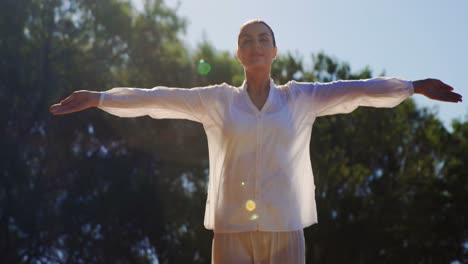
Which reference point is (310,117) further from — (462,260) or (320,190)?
(462,260)

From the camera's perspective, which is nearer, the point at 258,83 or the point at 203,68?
the point at 258,83

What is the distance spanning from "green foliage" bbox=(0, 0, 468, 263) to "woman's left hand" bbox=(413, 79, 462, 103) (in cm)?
1894

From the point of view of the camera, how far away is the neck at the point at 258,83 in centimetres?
387

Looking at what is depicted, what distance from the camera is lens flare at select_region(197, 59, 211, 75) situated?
25203 mm

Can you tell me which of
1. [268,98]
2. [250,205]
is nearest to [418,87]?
[268,98]

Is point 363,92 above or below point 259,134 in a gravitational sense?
above

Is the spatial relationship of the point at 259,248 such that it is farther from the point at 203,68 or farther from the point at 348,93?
the point at 203,68

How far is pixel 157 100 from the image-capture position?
12.4 ft

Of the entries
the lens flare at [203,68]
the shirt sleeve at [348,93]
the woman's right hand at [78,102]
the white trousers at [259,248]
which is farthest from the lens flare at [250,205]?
the lens flare at [203,68]

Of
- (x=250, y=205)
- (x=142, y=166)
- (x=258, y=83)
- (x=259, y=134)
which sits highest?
(x=258, y=83)

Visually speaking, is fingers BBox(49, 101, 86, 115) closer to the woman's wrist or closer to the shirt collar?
the shirt collar

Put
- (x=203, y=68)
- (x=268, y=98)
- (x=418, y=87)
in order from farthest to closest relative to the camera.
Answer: (x=203, y=68)
(x=418, y=87)
(x=268, y=98)

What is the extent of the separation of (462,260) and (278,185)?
22.7m

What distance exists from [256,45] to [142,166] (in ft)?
72.0
